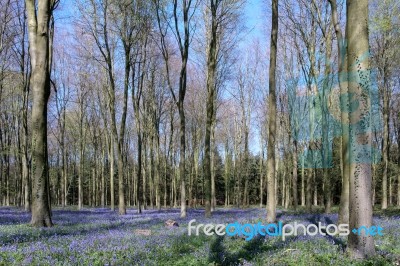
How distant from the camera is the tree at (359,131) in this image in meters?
6.80

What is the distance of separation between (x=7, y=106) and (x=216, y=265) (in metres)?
40.1

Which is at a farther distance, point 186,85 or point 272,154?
point 186,85

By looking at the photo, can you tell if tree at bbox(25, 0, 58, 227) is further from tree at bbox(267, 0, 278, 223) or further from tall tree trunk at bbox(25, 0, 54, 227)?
tree at bbox(267, 0, 278, 223)

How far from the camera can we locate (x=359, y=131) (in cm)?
705

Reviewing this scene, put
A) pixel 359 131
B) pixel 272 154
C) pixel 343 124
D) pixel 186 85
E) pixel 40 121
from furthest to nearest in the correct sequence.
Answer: pixel 186 85 < pixel 272 154 < pixel 40 121 < pixel 343 124 < pixel 359 131

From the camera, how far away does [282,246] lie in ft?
25.1

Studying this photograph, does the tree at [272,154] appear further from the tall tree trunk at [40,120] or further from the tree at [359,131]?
the tall tree trunk at [40,120]

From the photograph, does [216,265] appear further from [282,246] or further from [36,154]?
[36,154]

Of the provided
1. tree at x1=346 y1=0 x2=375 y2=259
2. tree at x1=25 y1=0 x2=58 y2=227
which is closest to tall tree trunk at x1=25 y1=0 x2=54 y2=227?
tree at x1=25 y1=0 x2=58 y2=227

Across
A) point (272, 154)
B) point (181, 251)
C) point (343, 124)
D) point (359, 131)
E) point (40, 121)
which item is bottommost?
point (181, 251)

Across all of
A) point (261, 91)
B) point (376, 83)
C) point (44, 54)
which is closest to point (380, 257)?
point (44, 54)

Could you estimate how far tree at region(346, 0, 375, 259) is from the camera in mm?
6801

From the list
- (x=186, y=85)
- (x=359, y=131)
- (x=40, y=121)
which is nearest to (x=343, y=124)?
(x=359, y=131)

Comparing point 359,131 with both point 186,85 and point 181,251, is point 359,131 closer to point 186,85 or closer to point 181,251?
point 181,251
